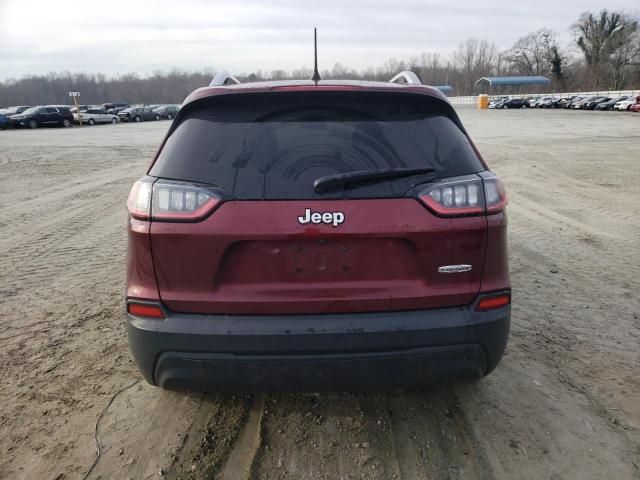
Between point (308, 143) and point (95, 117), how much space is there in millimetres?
47874

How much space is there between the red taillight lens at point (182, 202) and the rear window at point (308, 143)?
0.06m

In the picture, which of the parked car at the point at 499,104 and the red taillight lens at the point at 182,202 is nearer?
the red taillight lens at the point at 182,202

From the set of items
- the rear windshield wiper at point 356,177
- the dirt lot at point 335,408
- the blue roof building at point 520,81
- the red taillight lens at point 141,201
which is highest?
the blue roof building at point 520,81

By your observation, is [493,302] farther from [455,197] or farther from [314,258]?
[314,258]

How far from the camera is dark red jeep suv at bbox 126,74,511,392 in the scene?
2.13 meters

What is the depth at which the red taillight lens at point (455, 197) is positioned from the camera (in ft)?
7.10

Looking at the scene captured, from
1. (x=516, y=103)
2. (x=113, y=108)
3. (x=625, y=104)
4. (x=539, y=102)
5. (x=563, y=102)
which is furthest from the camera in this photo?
(x=516, y=103)

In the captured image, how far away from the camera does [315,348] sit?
2158 millimetres

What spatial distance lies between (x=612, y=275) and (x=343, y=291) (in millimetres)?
4087

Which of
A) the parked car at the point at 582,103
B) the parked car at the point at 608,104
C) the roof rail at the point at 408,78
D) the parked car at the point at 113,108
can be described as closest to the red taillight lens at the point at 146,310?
the roof rail at the point at 408,78

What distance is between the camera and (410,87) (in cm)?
241

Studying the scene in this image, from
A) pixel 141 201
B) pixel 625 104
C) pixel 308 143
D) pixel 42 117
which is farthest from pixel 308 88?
pixel 625 104

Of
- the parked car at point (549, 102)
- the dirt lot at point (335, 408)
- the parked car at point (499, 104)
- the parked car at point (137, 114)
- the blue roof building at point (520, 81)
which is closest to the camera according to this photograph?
the dirt lot at point (335, 408)

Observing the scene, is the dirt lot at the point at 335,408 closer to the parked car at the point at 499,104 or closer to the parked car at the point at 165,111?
the parked car at the point at 165,111
